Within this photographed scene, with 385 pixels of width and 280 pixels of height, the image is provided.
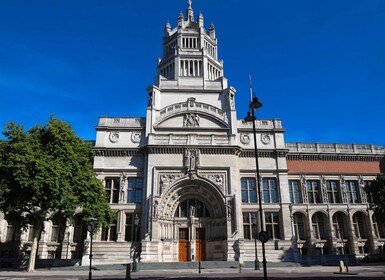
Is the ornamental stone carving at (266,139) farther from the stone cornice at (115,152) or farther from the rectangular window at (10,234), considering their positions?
the rectangular window at (10,234)

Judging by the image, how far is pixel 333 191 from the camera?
139 feet

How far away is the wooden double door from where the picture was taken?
123 ft

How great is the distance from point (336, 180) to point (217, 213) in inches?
691

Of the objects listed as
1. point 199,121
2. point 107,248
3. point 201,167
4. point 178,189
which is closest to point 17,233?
point 107,248

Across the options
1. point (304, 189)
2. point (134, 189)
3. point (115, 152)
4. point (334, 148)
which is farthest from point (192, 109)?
point (334, 148)

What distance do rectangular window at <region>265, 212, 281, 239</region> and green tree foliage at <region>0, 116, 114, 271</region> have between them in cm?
1885

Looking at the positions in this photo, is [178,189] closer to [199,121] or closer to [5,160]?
[199,121]

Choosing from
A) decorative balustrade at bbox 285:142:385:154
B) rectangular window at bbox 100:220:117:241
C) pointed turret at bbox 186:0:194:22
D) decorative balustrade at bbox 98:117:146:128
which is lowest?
rectangular window at bbox 100:220:117:241

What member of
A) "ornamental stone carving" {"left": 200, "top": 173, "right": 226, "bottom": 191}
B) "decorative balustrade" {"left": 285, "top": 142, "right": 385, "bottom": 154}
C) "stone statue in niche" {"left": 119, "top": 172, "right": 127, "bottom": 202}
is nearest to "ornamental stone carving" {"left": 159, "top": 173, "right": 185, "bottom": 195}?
"ornamental stone carving" {"left": 200, "top": 173, "right": 226, "bottom": 191}

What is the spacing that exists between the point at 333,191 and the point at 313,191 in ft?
9.46

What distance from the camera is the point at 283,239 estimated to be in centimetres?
3725

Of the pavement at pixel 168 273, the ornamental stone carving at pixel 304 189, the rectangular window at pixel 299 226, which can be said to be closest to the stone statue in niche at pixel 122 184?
the pavement at pixel 168 273

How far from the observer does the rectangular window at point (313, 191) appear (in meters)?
41.7

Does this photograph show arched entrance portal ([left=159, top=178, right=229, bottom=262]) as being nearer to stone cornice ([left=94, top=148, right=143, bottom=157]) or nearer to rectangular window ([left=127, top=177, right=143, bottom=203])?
rectangular window ([left=127, top=177, right=143, bottom=203])
